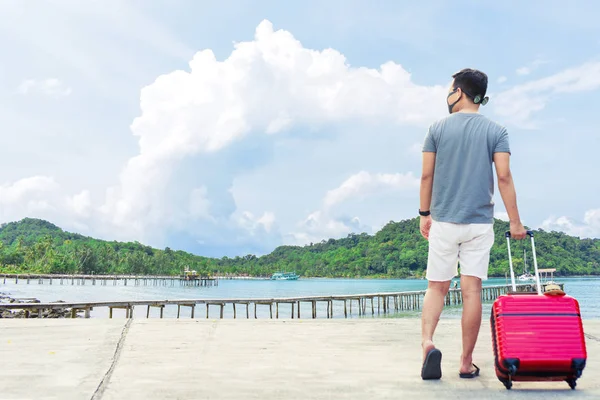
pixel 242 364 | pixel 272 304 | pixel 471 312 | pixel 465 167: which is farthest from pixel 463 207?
pixel 272 304

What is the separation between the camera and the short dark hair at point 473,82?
3.06m

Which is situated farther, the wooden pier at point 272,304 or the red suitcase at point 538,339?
the wooden pier at point 272,304

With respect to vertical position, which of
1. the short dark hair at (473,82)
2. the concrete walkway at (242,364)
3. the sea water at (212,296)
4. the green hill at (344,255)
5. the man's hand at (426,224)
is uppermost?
the green hill at (344,255)

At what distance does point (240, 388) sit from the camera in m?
2.55

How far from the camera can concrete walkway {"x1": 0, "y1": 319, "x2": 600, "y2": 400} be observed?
2.46 m

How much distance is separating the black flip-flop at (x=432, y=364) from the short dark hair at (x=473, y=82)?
1.42 m

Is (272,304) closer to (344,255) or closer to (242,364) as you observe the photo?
(242,364)

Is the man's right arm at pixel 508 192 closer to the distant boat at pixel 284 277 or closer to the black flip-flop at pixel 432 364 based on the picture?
→ the black flip-flop at pixel 432 364

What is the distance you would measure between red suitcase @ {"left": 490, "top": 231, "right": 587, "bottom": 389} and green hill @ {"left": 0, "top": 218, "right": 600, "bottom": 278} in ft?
350

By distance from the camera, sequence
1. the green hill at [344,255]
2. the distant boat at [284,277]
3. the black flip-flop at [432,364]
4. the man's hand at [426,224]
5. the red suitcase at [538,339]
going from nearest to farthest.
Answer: the red suitcase at [538,339], the black flip-flop at [432,364], the man's hand at [426,224], the green hill at [344,255], the distant boat at [284,277]


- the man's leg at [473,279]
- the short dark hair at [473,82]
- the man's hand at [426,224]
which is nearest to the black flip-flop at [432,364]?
the man's leg at [473,279]

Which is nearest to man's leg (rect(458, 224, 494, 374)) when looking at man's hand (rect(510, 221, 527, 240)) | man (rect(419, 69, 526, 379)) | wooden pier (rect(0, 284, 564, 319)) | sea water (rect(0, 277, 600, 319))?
man (rect(419, 69, 526, 379))

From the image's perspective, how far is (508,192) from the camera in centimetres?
282

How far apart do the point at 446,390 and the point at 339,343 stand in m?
1.81
